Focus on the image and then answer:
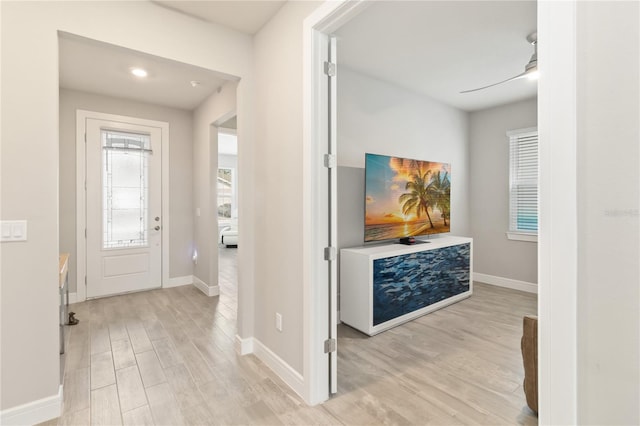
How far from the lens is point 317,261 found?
6.44 feet

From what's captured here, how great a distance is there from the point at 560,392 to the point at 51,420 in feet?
8.27

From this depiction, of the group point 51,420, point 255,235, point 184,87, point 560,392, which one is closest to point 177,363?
point 51,420

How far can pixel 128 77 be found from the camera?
3.45 meters

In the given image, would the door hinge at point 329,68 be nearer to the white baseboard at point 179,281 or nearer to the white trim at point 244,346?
the white trim at point 244,346

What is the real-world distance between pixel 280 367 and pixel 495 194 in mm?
4225

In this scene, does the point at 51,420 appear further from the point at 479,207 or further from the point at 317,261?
the point at 479,207

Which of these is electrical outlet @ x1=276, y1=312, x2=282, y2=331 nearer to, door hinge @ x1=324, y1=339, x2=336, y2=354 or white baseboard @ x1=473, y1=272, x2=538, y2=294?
door hinge @ x1=324, y1=339, x2=336, y2=354

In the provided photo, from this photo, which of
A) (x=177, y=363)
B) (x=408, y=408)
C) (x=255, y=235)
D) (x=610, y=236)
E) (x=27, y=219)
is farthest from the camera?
(x=255, y=235)

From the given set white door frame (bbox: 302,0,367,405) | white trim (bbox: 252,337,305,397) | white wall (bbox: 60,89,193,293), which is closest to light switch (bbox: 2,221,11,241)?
white door frame (bbox: 302,0,367,405)

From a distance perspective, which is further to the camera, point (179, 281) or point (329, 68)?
point (179, 281)

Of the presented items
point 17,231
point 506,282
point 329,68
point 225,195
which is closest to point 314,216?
point 329,68

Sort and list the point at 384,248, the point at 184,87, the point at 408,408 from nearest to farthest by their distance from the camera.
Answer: the point at 408,408, the point at 384,248, the point at 184,87

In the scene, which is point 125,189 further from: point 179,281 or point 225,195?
point 225,195

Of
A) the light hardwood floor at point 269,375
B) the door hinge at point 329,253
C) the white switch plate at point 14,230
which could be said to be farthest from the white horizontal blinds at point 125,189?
the door hinge at point 329,253
